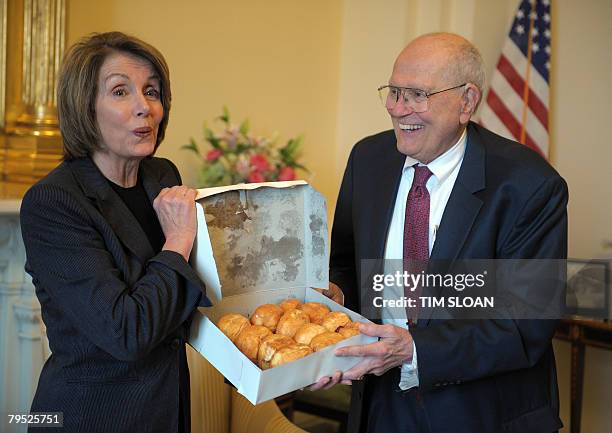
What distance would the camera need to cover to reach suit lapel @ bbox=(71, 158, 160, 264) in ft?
6.20

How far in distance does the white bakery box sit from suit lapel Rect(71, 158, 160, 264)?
0.15m

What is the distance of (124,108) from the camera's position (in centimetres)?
195

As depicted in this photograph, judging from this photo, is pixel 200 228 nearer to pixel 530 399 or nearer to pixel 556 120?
pixel 530 399

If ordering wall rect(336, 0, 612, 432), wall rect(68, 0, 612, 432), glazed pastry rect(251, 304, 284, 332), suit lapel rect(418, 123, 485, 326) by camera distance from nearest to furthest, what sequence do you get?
1. glazed pastry rect(251, 304, 284, 332)
2. suit lapel rect(418, 123, 485, 326)
3. wall rect(68, 0, 612, 432)
4. wall rect(336, 0, 612, 432)

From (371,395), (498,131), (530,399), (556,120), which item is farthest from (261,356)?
(556,120)

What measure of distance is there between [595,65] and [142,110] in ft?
13.2

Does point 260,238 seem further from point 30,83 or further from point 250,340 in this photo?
point 30,83

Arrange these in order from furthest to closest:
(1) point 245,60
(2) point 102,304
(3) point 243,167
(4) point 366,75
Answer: (4) point 366,75 < (1) point 245,60 < (3) point 243,167 < (2) point 102,304

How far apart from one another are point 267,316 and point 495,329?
2.17 feet

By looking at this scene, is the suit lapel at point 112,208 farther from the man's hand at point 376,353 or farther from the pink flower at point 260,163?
the pink flower at point 260,163

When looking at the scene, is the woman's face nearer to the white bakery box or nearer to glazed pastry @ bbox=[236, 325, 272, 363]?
the white bakery box

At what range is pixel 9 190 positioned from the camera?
10.4 feet

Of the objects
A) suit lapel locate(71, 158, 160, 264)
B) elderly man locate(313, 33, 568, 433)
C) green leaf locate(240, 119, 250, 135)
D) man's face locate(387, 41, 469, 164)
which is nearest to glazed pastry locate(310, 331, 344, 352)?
elderly man locate(313, 33, 568, 433)

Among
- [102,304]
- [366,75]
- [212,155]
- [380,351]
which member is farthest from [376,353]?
[366,75]
